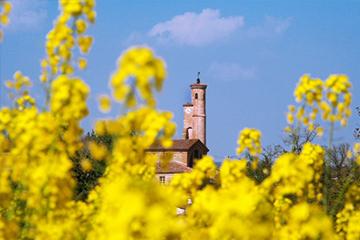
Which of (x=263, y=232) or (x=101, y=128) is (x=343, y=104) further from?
(x=263, y=232)

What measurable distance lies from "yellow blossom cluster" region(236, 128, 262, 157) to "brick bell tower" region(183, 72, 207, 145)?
7508 cm

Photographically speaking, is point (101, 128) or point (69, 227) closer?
point (101, 128)

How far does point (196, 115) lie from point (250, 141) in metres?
78.3

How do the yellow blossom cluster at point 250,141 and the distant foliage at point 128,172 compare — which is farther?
the yellow blossom cluster at point 250,141

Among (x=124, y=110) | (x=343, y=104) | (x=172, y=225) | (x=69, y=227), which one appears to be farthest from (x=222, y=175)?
(x=172, y=225)

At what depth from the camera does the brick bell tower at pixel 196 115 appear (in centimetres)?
8500

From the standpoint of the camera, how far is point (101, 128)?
5.50 meters

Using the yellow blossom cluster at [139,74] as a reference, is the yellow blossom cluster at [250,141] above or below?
above

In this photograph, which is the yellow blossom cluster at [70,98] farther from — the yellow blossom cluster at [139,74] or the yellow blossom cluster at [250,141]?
the yellow blossom cluster at [250,141]

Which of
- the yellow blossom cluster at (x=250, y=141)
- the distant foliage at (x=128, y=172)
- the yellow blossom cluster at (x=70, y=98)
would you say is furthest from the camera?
the yellow blossom cluster at (x=250, y=141)

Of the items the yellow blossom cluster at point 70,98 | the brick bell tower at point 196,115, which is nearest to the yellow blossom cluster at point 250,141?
the yellow blossom cluster at point 70,98

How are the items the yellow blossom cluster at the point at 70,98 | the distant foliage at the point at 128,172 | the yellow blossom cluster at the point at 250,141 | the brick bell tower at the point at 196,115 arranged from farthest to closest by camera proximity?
1. the brick bell tower at the point at 196,115
2. the yellow blossom cluster at the point at 250,141
3. the yellow blossom cluster at the point at 70,98
4. the distant foliage at the point at 128,172

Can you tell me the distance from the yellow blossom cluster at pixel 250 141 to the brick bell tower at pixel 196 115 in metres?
75.1

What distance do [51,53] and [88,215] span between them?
2.05 meters
